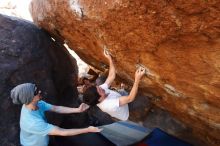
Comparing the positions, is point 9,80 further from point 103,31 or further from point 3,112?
Answer: point 103,31

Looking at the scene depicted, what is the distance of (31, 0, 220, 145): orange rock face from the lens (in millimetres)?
3527

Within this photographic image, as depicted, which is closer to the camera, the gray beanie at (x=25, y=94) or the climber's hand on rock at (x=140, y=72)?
the gray beanie at (x=25, y=94)

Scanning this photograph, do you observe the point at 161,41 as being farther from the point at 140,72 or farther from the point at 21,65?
the point at 21,65

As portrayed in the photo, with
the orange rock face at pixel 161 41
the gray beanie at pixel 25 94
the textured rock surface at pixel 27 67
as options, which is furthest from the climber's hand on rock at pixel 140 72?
the textured rock surface at pixel 27 67

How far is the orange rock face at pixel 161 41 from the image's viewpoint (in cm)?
353

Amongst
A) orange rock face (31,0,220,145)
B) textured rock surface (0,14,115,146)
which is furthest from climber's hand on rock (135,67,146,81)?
textured rock surface (0,14,115,146)

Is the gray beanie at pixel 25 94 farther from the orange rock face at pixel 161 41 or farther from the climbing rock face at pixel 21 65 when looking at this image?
the climbing rock face at pixel 21 65

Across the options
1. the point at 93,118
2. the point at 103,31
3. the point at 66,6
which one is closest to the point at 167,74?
the point at 103,31

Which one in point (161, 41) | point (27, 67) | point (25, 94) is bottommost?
point (25, 94)

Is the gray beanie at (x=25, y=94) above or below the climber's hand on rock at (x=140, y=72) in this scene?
below

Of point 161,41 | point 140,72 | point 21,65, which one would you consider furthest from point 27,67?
point 161,41

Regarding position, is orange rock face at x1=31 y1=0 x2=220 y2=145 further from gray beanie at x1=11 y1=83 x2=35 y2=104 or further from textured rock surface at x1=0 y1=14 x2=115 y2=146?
gray beanie at x1=11 y1=83 x2=35 y2=104

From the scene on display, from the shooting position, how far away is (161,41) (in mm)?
3943

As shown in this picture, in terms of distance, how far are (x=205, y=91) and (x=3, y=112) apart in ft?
9.14
